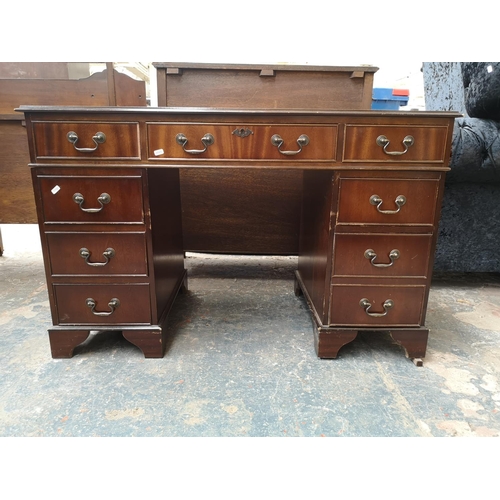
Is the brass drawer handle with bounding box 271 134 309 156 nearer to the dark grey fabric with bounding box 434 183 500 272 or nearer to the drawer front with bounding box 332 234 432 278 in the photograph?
the drawer front with bounding box 332 234 432 278

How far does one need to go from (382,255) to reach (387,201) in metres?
0.18

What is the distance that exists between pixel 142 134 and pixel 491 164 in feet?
4.84

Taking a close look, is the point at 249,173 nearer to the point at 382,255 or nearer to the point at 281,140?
the point at 281,140

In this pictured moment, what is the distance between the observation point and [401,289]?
1.21m

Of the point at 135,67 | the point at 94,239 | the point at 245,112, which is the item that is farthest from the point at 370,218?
the point at 135,67

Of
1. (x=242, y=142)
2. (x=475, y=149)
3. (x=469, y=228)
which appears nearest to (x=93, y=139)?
(x=242, y=142)

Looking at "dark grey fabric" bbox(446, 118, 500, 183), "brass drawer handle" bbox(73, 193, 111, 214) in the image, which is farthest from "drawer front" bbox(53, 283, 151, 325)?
"dark grey fabric" bbox(446, 118, 500, 183)

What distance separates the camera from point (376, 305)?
4.03 ft

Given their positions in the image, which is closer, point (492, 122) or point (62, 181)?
point (62, 181)

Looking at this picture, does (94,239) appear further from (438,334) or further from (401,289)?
(438,334)

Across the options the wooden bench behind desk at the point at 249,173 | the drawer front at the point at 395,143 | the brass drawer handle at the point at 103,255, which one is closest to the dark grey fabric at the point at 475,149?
the wooden bench behind desk at the point at 249,173

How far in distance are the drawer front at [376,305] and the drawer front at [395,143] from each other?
1.38 ft

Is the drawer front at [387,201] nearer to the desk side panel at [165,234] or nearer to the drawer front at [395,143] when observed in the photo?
the drawer front at [395,143]

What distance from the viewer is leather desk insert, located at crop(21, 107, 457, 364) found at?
3.56ft
